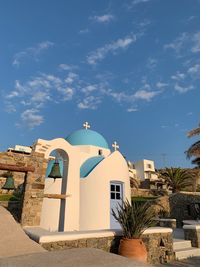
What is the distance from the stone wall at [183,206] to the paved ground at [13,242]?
14.9 meters

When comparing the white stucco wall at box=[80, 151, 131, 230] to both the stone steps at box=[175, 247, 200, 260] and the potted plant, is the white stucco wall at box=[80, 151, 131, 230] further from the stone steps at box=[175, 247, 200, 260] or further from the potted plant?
the potted plant

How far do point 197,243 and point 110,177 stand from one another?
4.59 meters

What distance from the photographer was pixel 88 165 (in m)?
11.7

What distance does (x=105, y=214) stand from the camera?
10227mm

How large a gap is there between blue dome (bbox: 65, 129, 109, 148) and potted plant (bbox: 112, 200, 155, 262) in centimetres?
763

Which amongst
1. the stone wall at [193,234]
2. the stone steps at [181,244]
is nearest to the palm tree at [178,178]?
the stone wall at [193,234]

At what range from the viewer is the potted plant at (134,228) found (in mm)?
5777

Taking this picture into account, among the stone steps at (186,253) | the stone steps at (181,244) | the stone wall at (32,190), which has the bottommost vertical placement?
the stone steps at (186,253)

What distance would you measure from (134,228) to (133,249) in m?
0.57

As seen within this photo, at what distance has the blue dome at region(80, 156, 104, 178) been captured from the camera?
1115cm

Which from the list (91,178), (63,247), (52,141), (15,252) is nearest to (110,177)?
(91,178)

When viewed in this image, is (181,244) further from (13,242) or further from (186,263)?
(13,242)

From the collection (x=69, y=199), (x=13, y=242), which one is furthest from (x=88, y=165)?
(x=13, y=242)

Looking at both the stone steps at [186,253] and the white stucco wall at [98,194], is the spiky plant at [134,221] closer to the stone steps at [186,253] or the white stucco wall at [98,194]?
the stone steps at [186,253]
